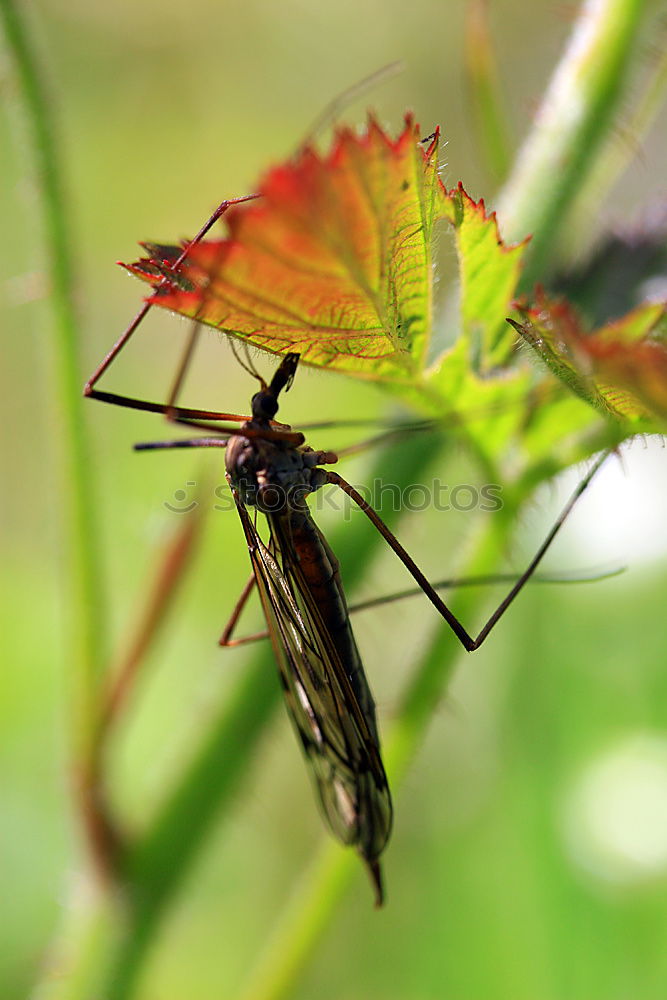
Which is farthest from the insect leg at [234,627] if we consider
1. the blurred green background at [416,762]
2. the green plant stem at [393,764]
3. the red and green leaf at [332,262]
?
the red and green leaf at [332,262]

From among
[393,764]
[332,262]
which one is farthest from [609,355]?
[393,764]

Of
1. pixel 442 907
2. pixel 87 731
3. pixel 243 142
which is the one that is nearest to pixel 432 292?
pixel 87 731

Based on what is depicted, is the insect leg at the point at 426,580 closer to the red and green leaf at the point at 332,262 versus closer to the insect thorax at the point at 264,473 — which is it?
the insect thorax at the point at 264,473

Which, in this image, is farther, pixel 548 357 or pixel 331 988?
pixel 331 988

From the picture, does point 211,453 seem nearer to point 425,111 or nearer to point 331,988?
point 331,988

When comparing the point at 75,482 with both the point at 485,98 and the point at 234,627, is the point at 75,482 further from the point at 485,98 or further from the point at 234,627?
the point at 485,98

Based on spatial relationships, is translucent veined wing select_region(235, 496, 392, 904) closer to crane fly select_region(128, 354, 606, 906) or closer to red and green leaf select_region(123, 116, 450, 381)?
crane fly select_region(128, 354, 606, 906)
